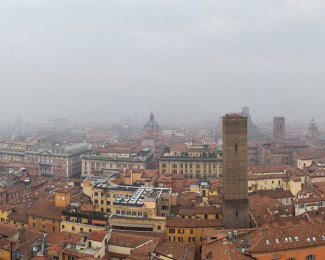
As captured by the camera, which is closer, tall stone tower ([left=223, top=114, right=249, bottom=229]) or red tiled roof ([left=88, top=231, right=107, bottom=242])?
red tiled roof ([left=88, top=231, right=107, bottom=242])

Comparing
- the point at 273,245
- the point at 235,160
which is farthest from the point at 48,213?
the point at 273,245

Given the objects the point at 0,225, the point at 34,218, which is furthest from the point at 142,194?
the point at 0,225

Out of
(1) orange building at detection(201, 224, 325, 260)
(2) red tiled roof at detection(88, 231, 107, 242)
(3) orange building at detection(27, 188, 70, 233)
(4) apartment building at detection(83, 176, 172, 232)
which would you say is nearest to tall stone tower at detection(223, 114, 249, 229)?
(4) apartment building at detection(83, 176, 172, 232)

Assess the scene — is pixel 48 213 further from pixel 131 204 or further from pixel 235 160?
pixel 235 160

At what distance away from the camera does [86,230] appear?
40.4 metres

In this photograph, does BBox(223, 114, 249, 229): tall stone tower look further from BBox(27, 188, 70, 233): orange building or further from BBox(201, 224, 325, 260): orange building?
BBox(27, 188, 70, 233): orange building

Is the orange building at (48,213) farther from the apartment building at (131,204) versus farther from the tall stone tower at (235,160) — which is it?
the tall stone tower at (235,160)

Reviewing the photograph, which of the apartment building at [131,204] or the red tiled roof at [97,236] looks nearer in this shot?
the red tiled roof at [97,236]

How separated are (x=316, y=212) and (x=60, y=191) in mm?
29591

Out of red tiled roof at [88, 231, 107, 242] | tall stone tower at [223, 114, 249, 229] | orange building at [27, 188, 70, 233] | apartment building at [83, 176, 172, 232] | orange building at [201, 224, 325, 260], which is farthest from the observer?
orange building at [27, 188, 70, 233]

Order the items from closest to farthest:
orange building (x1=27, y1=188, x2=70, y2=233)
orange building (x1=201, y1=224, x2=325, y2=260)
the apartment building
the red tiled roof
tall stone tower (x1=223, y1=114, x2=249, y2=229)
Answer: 1. orange building (x1=201, y1=224, x2=325, y2=260)
2. the red tiled roof
3. the apartment building
4. tall stone tower (x1=223, y1=114, x2=249, y2=229)
5. orange building (x1=27, y1=188, x2=70, y2=233)

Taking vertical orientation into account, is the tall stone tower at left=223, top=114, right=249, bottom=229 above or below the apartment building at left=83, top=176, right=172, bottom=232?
above

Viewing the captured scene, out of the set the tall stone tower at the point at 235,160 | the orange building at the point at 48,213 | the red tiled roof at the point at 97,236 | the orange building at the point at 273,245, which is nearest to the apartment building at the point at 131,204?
the orange building at the point at 48,213

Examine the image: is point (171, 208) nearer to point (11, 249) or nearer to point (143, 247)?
point (143, 247)
